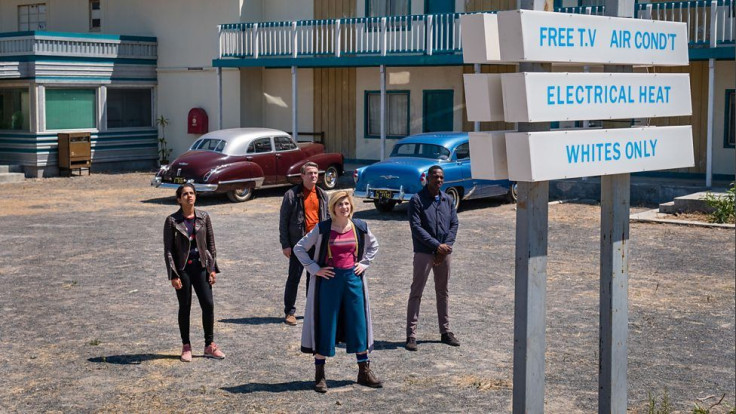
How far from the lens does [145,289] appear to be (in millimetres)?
13391

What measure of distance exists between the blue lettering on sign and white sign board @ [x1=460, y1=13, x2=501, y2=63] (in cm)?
79

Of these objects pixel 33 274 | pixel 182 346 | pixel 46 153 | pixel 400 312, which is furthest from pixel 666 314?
pixel 46 153

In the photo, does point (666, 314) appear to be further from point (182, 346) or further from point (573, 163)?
point (573, 163)

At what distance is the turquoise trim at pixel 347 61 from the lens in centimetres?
Answer: 2588

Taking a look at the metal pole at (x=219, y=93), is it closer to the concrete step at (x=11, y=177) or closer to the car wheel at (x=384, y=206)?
the concrete step at (x=11, y=177)

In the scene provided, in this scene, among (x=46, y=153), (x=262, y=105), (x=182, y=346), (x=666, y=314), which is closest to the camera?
(x=182, y=346)

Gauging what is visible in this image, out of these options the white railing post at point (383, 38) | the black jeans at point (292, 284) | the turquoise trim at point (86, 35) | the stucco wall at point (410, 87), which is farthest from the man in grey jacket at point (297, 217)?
the turquoise trim at point (86, 35)

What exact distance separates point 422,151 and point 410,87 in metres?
7.97

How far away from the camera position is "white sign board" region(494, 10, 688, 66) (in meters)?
6.02

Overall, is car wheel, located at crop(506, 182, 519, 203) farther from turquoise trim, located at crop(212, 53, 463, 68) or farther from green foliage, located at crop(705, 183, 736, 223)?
green foliage, located at crop(705, 183, 736, 223)

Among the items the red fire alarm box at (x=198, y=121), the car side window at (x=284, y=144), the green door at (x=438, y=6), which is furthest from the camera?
the red fire alarm box at (x=198, y=121)

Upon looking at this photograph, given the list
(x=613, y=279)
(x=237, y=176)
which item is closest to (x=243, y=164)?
(x=237, y=176)

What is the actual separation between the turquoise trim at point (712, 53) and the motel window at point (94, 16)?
20.0m

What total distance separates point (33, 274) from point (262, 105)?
18.1 m
